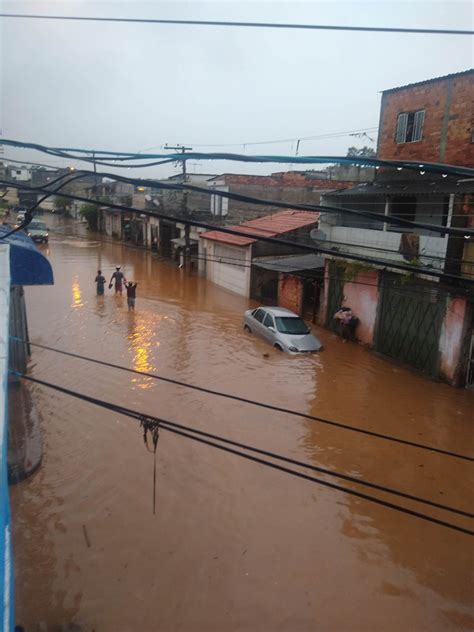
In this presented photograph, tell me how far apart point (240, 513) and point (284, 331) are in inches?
320

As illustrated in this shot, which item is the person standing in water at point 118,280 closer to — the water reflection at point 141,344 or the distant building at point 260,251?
the water reflection at point 141,344

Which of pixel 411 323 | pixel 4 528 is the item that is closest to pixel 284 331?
pixel 411 323

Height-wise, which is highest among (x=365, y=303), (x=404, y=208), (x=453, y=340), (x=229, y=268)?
(x=404, y=208)

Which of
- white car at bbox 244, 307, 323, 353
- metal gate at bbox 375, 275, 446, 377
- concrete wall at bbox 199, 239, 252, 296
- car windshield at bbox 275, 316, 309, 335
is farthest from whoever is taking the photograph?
concrete wall at bbox 199, 239, 252, 296

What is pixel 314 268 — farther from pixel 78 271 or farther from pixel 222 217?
pixel 78 271

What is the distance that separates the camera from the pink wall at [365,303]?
14836 millimetres

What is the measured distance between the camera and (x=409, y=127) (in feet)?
50.6

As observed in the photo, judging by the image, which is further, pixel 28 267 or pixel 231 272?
pixel 231 272

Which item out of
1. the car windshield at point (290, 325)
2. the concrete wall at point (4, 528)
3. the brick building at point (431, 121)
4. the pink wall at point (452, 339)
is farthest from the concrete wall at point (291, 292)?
the concrete wall at point (4, 528)

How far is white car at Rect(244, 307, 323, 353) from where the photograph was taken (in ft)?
46.5

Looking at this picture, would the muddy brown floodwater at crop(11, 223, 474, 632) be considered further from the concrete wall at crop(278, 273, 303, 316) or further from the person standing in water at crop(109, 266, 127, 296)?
the person standing in water at crop(109, 266, 127, 296)

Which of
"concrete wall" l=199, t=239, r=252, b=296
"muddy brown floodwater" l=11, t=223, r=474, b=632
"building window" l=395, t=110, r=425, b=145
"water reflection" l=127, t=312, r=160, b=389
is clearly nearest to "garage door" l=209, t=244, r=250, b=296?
"concrete wall" l=199, t=239, r=252, b=296

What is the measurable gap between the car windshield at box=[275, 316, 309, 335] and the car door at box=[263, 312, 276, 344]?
0.22 m

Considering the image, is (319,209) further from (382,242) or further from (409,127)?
(409,127)
